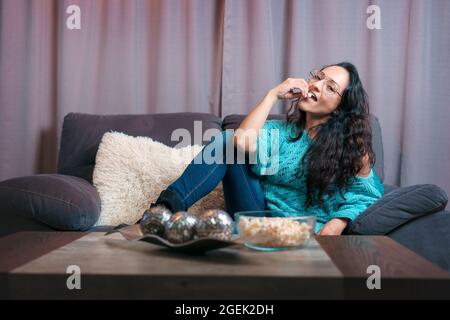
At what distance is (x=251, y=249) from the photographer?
1117 millimetres

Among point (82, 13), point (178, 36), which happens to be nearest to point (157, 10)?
point (178, 36)

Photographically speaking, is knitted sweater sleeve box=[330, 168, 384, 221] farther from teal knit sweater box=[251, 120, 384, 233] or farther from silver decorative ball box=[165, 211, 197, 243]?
silver decorative ball box=[165, 211, 197, 243]

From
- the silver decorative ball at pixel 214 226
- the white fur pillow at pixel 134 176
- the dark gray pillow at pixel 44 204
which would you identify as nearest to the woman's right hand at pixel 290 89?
the white fur pillow at pixel 134 176

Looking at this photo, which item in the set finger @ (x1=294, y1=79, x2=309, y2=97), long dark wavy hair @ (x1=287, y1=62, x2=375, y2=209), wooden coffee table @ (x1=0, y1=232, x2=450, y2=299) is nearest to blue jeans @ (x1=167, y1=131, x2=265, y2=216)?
long dark wavy hair @ (x1=287, y1=62, x2=375, y2=209)

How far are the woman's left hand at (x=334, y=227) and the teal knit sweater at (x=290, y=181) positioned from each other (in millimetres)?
77

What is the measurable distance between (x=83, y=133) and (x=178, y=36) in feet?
2.40

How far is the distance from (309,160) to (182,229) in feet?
2.87

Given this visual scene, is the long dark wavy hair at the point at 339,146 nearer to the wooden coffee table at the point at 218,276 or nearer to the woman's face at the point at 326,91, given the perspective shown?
the woman's face at the point at 326,91

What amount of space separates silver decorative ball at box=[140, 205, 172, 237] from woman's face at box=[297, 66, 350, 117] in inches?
37.7

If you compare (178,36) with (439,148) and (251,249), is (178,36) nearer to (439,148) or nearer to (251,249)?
(439,148)

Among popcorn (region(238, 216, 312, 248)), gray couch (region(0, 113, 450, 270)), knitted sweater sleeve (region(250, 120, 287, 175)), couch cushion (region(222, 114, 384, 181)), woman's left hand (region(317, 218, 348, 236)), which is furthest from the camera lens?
couch cushion (region(222, 114, 384, 181))

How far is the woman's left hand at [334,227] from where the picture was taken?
1.65 meters

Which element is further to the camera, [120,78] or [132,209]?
[120,78]

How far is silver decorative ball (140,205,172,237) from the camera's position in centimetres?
118
